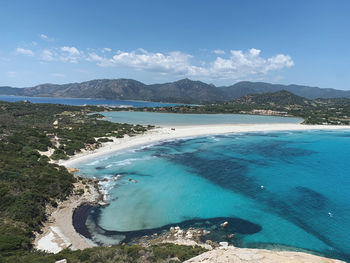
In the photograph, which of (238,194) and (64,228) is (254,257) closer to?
(64,228)

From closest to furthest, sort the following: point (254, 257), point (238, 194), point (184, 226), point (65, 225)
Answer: point (254, 257) → point (65, 225) → point (184, 226) → point (238, 194)

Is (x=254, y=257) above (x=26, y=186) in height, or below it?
above

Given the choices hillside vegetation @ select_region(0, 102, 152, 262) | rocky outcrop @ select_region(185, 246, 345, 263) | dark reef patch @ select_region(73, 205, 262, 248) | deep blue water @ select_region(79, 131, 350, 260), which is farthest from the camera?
deep blue water @ select_region(79, 131, 350, 260)

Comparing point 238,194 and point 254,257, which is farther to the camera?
point 238,194

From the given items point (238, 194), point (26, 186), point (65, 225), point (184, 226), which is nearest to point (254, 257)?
point (184, 226)

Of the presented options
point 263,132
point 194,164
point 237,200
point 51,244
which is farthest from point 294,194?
point 263,132

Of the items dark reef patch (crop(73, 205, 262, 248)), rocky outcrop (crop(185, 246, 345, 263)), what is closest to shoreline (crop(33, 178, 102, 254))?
dark reef patch (crop(73, 205, 262, 248))

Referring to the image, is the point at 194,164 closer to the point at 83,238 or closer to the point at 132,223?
the point at 132,223

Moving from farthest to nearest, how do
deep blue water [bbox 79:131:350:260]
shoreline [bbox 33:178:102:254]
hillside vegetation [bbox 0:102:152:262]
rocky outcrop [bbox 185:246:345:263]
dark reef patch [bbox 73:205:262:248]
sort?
deep blue water [bbox 79:131:350:260], dark reef patch [bbox 73:205:262:248], shoreline [bbox 33:178:102:254], hillside vegetation [bbox 0:102:152:262], rocky outcrop [bbox 185:246:345:263]

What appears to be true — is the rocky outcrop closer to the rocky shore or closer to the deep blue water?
the deep blue water

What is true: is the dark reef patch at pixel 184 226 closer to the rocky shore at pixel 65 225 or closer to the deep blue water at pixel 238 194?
the deep blue water at pixel 238 194

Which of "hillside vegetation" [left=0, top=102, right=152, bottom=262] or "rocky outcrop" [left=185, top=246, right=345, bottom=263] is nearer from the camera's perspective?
"rocky outcrop" [left=185, top=246, right=345, bottom=263]
